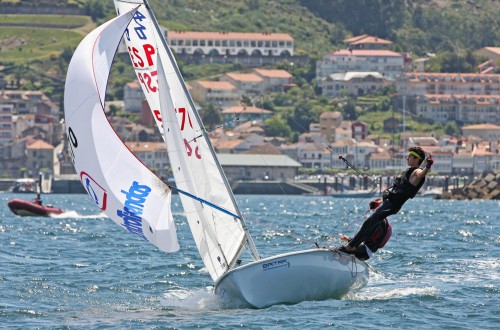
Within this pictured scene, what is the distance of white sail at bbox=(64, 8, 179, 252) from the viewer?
21297mm

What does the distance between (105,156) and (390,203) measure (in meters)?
4.34

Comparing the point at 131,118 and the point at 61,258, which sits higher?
the point at 61,258

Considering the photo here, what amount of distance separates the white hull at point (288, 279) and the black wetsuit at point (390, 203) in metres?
0.40

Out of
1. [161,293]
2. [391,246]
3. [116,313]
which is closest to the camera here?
[116,313]

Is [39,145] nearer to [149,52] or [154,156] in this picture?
[154,156]

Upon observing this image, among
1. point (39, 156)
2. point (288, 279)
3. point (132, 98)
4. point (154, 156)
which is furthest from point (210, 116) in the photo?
point (288, 279)

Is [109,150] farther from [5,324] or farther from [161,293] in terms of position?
[161,293]

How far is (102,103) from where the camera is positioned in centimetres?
2133

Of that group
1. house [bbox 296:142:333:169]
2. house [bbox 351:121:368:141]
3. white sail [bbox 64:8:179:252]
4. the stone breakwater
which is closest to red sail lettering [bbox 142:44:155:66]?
white sail [bbox 64:8:179:252]

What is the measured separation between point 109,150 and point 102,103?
704mm

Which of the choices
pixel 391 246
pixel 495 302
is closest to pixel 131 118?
pixel 391 246

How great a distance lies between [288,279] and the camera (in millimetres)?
22500

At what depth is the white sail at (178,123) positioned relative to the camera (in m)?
23.0

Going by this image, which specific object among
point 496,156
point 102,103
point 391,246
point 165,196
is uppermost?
point 102,103
